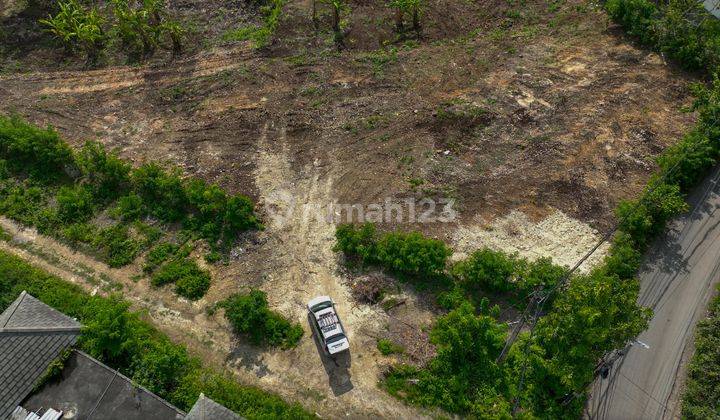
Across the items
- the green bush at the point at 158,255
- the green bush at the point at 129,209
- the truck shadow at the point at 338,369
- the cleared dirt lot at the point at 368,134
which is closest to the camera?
the truck shadow at the point at 338,369

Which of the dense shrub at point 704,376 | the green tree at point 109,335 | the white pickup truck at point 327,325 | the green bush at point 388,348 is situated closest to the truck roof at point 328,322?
the white pickup truck at point 327,325

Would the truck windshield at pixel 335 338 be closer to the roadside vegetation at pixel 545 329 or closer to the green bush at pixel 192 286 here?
the roadside vegetation at pixel 545 329

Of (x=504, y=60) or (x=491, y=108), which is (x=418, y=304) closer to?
(x=491, y=108)

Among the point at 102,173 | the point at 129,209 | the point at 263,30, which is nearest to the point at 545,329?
the point at 129,209

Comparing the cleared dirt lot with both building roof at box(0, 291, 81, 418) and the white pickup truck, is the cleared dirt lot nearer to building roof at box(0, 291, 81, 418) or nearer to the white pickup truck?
the white pickup truck

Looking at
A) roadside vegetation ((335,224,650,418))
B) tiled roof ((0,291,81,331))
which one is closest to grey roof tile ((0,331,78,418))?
tiled roof ((0,291,81,331))

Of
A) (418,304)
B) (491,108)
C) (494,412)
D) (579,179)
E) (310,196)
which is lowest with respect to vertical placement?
(494,412)

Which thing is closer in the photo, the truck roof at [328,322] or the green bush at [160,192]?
the truck roof at [328,322]

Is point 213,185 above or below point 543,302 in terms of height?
above

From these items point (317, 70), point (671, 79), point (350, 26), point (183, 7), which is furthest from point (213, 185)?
point (671, 79)
